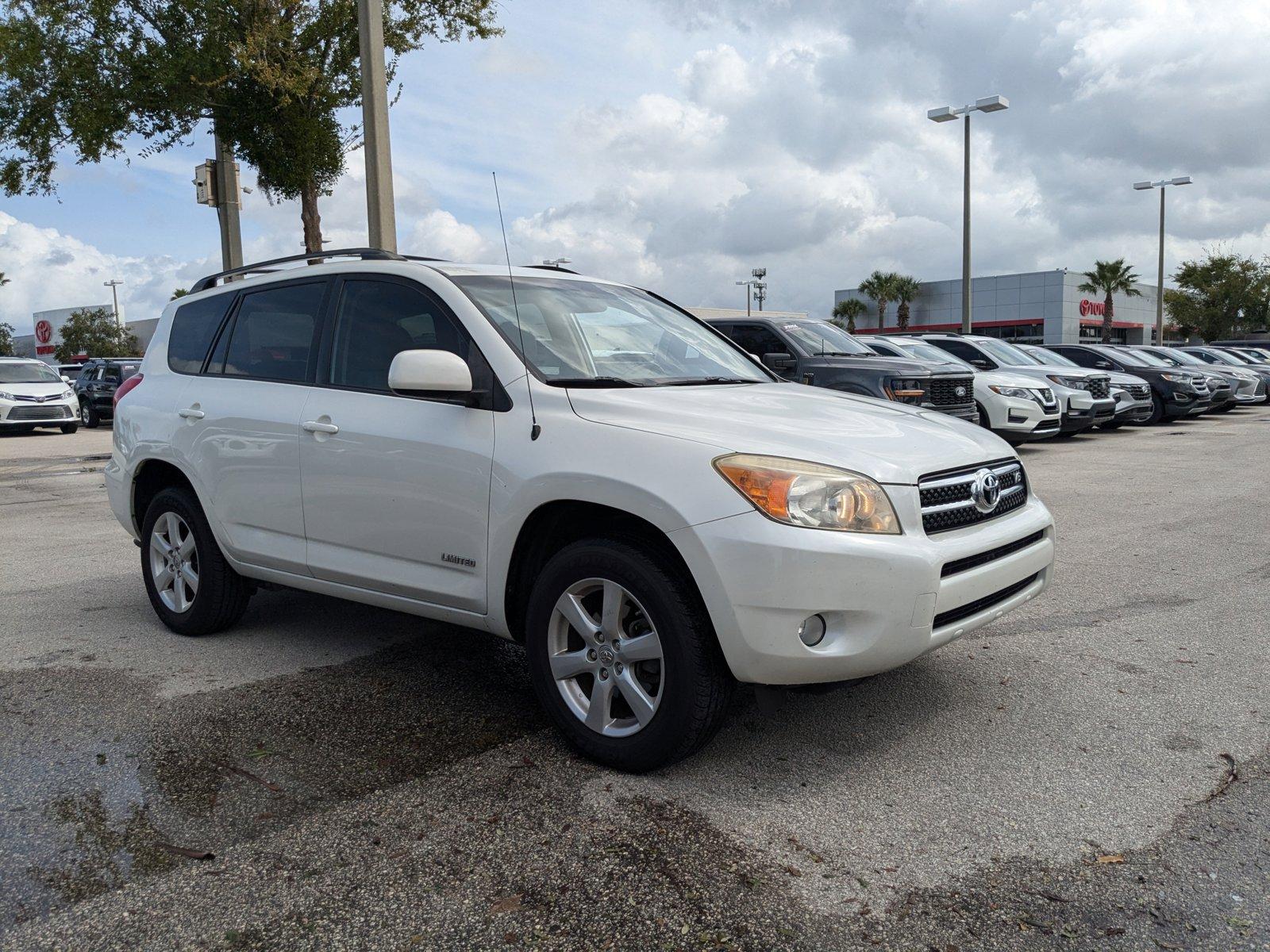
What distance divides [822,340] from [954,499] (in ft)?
31.0

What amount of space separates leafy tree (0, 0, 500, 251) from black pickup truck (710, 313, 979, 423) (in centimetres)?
828

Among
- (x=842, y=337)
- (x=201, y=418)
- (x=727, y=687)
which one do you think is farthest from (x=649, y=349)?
(x=842, y=337)

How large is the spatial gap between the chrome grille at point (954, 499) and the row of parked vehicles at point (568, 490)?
11 mm

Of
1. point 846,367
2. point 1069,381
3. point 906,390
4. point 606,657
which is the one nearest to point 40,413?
point 846,367

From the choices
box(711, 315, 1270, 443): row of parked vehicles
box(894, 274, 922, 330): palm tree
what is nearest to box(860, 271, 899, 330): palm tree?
box(894, 274, 922, 330): palm tree

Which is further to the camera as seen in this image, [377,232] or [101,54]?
[101,54]

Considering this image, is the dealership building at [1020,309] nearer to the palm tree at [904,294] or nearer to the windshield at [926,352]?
the palm tree at [904,294]

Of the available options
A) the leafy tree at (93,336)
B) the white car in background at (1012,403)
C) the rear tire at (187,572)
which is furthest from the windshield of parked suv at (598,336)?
the leafy tree at (93,336)

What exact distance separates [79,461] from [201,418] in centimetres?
1224

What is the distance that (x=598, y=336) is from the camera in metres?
4.32

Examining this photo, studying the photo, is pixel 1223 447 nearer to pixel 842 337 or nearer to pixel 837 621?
pixel 842 337

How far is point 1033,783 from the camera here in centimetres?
335

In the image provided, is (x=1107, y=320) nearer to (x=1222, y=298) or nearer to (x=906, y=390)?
(x=1222, y=298)

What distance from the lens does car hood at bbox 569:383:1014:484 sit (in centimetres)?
334
